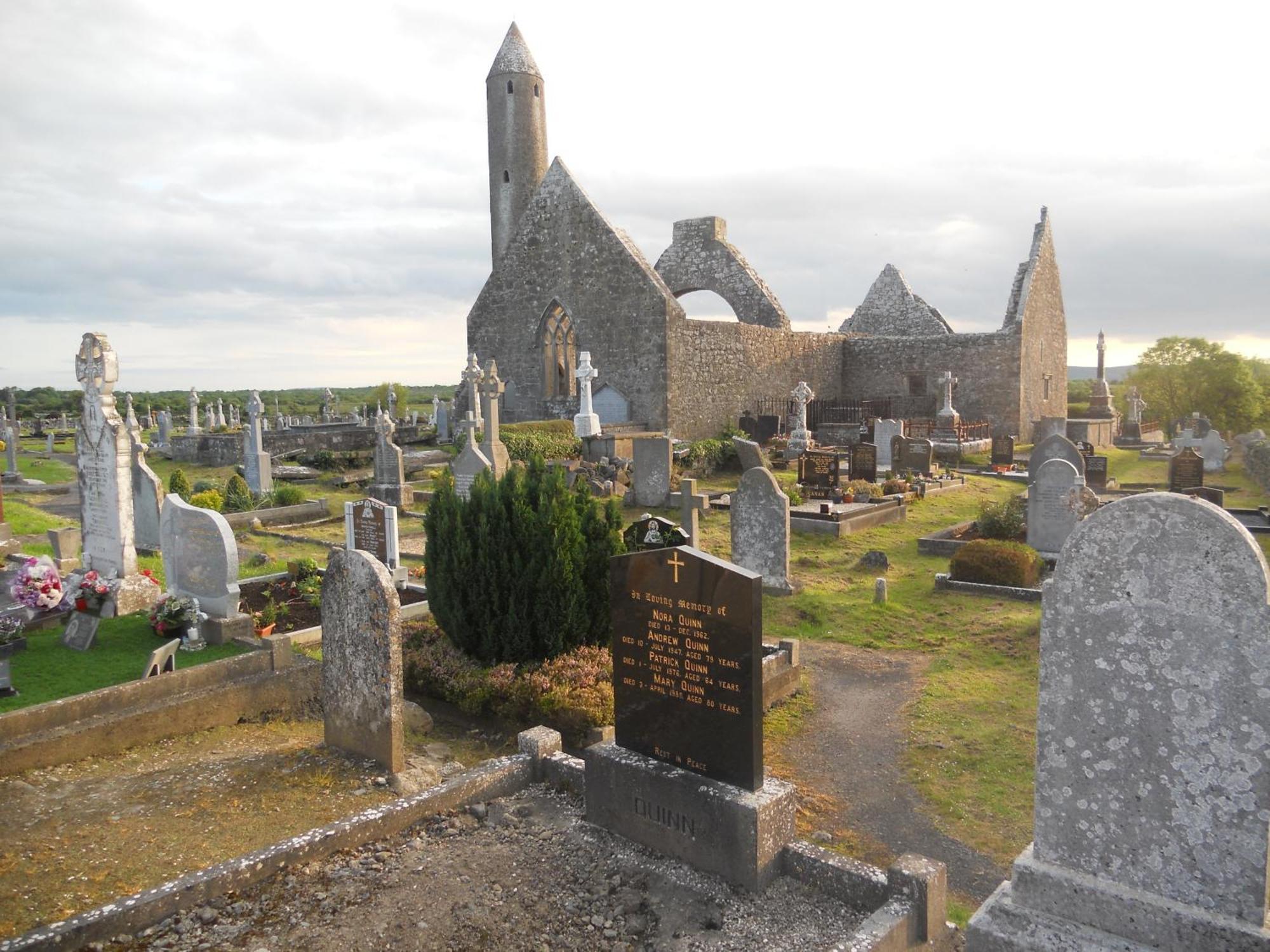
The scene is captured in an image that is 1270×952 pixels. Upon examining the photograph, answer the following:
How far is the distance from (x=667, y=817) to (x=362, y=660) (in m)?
2.18

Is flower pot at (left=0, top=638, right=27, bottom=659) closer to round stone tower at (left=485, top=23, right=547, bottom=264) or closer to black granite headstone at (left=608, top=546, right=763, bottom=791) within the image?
black granite headstone at (left=608, top=546, right=763, bottom=791)

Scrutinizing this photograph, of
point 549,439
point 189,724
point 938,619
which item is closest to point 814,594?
point 938,619

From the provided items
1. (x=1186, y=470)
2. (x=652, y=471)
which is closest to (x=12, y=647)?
(x=652, y=471)

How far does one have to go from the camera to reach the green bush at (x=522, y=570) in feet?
22.0

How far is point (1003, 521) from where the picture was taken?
11773 millimetres

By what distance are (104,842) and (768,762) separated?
12.8 feet

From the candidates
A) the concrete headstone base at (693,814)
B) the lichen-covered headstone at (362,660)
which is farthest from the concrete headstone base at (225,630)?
the concrete headstone base at (693,814)

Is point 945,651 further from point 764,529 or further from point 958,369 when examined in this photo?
point 958,369

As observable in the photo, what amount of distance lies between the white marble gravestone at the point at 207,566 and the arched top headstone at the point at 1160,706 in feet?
21.7

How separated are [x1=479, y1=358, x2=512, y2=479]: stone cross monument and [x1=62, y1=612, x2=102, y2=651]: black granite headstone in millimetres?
8017

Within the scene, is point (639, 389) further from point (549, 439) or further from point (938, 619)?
point (938, 619)

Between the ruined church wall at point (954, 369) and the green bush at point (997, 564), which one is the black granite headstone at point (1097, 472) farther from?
the ruined church wall at point (954, 369)

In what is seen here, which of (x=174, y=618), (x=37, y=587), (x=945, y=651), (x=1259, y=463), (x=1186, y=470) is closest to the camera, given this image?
(x=174, y=618)

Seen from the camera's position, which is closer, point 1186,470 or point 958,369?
point 1186,470
